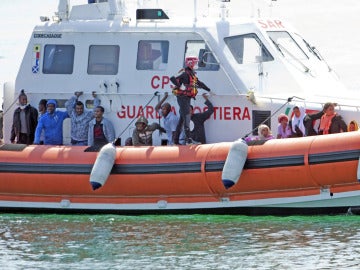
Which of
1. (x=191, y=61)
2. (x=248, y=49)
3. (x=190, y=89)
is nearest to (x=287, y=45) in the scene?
(x=248, y=49)

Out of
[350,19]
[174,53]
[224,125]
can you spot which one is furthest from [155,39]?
[350,19]

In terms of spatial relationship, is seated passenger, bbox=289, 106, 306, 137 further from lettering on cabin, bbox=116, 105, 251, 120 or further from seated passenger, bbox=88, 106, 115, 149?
seated passenger, bbox=88, 106, 115, 149

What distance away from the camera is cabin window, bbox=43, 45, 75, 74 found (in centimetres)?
1958

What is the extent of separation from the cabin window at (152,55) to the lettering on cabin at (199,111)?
0.55 m

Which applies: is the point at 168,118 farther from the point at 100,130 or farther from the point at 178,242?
the point at 178,242

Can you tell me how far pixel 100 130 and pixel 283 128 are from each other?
2.47 metres

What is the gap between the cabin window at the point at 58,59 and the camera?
Answer: 64.2 feet

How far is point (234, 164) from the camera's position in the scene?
58.2 feet

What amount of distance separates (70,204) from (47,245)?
1.65 meters

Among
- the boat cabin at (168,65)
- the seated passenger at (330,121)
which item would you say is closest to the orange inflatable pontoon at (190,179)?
the seated passenger at (330,121)

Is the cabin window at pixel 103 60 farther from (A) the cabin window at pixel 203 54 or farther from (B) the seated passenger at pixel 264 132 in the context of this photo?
(B) the seated passenger at pixel 264 132

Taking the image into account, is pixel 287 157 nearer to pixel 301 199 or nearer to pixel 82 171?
pixel 301 199

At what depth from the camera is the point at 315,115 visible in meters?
18.2

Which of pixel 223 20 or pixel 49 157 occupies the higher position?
pixel 223 20
